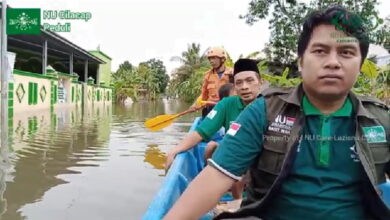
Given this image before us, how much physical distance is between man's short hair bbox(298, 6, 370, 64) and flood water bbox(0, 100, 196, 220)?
8.65 ft

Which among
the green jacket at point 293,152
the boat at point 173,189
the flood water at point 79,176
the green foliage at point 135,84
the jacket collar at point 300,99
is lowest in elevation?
the flood water at point 79,176

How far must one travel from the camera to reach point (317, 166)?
1.30m

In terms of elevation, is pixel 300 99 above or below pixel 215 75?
below

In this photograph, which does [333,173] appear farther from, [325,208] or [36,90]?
[36,90]

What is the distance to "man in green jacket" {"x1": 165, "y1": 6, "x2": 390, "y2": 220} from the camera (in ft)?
4.17

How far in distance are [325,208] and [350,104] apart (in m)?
0.34

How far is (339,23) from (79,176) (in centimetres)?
423

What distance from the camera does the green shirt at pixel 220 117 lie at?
9.73 feet

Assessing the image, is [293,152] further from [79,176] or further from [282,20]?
[282,20]

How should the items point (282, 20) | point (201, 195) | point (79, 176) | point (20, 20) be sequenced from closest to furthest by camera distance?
point (201, 195) < point (79, 176) < point (20, 20) < point (282, 20)

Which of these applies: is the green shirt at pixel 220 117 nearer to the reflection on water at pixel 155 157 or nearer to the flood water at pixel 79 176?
the flood water at pixel 79 176

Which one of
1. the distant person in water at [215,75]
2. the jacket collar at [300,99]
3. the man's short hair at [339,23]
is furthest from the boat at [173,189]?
the distant person in water at [215,75]

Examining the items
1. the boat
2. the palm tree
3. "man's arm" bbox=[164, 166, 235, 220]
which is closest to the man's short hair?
"man's arm" bbox=[164, 166, 235, 220]

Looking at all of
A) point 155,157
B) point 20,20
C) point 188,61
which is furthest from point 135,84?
point 155,157
